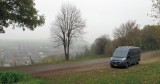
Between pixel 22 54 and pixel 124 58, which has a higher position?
pixel 22 54

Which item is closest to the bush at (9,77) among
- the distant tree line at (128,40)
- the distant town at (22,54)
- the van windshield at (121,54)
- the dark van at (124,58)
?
the dark van at (124,58)

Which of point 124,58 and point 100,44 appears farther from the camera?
point 100,44

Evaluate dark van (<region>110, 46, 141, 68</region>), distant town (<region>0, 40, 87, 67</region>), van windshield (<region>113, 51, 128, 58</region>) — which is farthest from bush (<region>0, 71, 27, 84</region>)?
distant town (<region>0, 40, 87, 67</region>)

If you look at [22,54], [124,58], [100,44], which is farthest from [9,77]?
[100,44]

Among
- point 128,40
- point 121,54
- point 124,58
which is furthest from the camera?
point 128,40

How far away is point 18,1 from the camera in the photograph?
36.5 metres

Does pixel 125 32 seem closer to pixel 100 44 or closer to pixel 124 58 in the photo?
pixel 100 44

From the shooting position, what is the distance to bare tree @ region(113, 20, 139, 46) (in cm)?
6841

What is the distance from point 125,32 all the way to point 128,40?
324 centimetres

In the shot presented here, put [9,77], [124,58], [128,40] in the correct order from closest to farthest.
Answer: [9,77] → [124,58] → [128,40]

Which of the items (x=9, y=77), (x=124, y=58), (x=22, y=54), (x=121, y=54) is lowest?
(x=9, y=77)

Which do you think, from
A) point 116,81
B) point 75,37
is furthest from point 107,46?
point 116,81

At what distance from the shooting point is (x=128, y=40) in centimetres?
6806

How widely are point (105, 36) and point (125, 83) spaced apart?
50862mm
